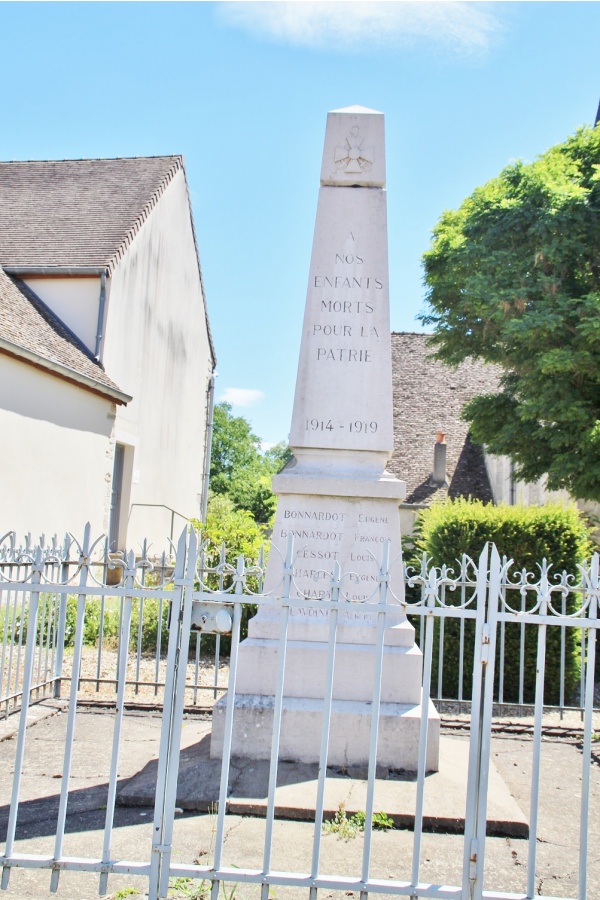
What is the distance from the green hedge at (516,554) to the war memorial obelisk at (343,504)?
359cm

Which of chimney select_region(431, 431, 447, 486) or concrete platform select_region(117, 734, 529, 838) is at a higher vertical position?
chimney select_region(431, 431, 447, 486)

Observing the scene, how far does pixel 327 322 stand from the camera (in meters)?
5.66

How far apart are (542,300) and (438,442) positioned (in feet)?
21.5

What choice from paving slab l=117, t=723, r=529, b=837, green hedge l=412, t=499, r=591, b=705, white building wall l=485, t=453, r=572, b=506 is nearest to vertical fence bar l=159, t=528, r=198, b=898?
paving slab l=117, t=723, r=529, b=837

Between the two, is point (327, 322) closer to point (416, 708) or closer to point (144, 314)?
point (416, 708)

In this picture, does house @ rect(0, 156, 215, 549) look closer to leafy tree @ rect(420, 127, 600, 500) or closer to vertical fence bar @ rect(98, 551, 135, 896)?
leafy tree @ rect(420, 127, 600, 500)

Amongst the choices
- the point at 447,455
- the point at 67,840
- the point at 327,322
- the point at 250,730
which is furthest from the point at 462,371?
the point at 67,840

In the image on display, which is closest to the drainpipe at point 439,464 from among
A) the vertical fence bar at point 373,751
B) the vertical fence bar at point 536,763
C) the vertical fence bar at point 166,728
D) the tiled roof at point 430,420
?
the tiled roof at point 430,420

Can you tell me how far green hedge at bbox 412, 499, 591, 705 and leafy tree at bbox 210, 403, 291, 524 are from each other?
35.5 m

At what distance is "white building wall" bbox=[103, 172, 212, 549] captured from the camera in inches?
598

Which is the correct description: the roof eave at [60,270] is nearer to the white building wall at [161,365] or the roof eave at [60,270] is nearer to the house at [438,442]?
the white building wall at [161,365]

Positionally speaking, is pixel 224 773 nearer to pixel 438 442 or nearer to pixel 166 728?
pixel 166 728

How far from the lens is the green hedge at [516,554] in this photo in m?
8.54

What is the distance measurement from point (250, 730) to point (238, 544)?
5.64 metres
